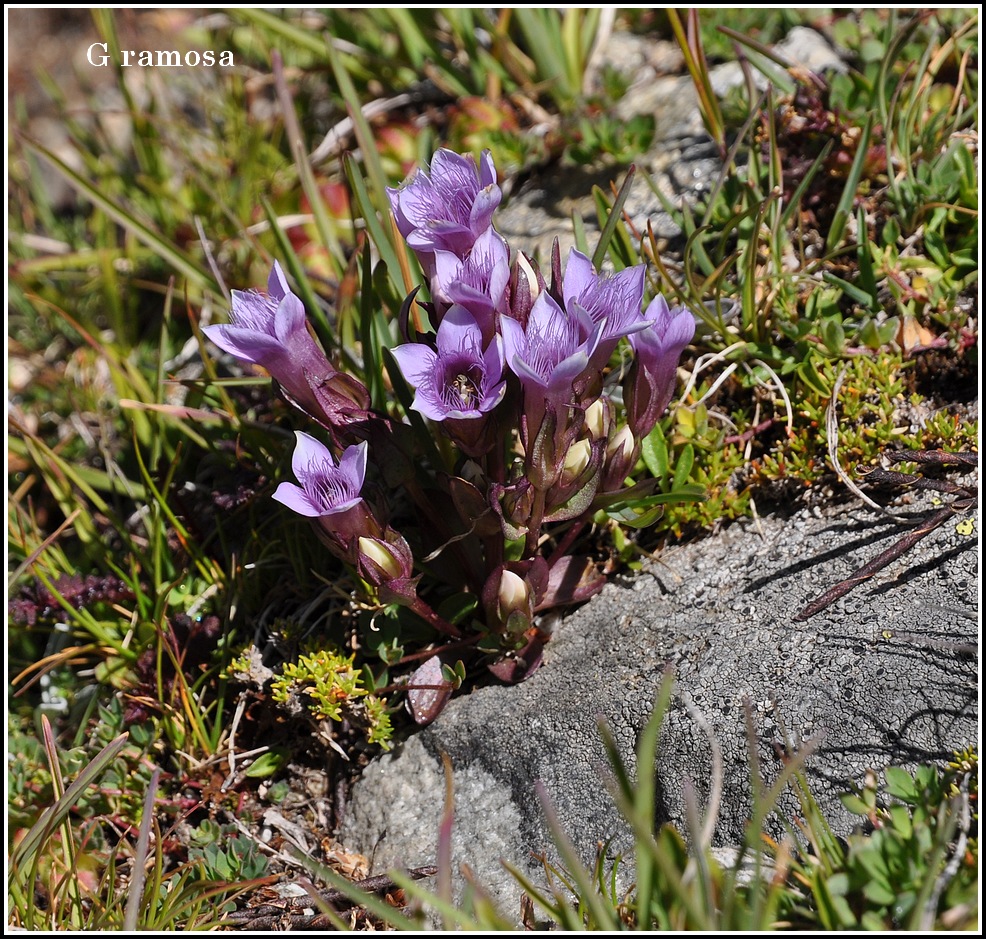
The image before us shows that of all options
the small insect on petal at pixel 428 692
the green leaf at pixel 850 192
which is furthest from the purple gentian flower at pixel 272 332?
the green leaf at pixel 850 192

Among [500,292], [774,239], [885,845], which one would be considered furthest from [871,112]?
[885,845]

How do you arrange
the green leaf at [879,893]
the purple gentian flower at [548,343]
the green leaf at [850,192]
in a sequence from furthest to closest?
the green leaf at [850,192] → the purple gentian flower at [548,343] → the green leaf at [879,893]

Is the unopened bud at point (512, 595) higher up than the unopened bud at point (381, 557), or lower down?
lower down

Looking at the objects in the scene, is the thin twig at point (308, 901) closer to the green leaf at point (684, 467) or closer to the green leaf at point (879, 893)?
the green leaf at point (879, 893)

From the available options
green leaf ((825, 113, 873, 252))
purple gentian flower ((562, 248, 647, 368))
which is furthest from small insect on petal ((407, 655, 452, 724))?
green leaf ((825, 113, 873, 252))

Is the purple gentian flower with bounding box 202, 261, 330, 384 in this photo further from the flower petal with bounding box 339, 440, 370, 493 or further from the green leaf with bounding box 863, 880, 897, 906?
the green leaf with bounding box 863, 880, 897, 906

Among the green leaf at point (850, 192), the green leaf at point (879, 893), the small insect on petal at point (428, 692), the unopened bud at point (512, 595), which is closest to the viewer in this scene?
the green leaf at point (879, 893)

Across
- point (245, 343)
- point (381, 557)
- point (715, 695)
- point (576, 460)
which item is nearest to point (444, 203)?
point (245, 343)
